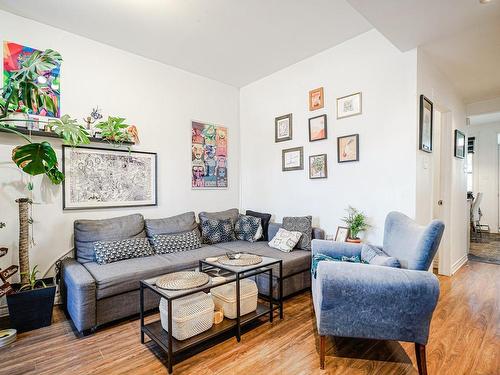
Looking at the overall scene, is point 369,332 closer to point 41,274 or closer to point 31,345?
Answer: point 31,345

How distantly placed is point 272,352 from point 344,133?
2.36 metres

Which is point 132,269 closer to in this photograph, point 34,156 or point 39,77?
point 34,156

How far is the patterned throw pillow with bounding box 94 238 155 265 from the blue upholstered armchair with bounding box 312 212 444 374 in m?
1.92

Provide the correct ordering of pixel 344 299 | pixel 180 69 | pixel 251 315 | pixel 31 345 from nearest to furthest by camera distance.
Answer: pixel 344 299, pixel 31 345, pixel 251 315, pixel 180 69

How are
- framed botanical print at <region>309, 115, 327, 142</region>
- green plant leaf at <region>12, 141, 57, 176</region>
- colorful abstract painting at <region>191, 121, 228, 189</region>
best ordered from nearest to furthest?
green plant leaf at <region>12, 141, 57, 176</region>, framed botanical print at <region>309, 115, 327, 142</region>, colorful abstract painting at <region>191, 121, 228, 189</region>

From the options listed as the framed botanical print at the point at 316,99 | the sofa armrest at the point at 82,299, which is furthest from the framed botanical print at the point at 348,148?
the sofa armrest at the point at 82,299

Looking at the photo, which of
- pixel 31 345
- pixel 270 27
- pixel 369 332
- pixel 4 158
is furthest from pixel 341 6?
pixel 31 345

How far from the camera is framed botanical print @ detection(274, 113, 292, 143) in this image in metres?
3.68

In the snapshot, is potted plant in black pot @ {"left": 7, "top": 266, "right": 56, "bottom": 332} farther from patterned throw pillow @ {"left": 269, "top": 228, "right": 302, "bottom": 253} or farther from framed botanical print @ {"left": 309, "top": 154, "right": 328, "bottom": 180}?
framed botanical print @ {"left": 309, "top": 154, "right": 328, "bottom": 180}

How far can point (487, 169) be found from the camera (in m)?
6.74

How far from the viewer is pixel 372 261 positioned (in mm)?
2014

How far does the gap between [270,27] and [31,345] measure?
3495mm

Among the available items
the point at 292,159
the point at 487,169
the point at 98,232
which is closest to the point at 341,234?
the point at 292,159

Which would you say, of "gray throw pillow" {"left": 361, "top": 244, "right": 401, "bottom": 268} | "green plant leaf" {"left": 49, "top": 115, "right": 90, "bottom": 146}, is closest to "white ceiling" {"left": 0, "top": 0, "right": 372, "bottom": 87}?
"green plant leaf" {"left": 49, "top": 115, "right": 90, "bottom": 146}
